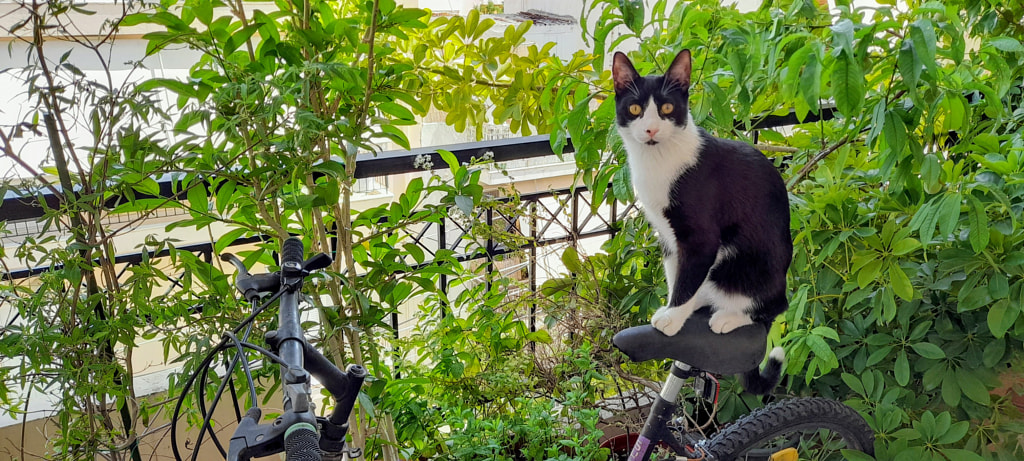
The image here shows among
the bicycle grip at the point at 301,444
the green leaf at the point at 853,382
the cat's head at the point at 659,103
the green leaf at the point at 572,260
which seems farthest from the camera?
the green leaf at the point at 572,260

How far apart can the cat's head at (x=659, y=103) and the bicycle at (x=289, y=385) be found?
371mm

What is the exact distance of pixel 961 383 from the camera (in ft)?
3.62

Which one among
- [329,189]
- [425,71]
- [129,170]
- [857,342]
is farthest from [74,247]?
[857,342]

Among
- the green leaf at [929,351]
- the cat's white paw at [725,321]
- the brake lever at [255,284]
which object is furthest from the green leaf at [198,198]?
the green leaf at [929,351]

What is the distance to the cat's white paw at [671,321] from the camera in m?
0.87

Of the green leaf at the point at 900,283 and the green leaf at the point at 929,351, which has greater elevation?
the green leaf at the point at 900,283

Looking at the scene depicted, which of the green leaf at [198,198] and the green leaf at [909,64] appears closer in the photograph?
the green leaf at [909,64]

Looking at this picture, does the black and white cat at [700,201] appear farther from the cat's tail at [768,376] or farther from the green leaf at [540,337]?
the green leaf at [540,337]

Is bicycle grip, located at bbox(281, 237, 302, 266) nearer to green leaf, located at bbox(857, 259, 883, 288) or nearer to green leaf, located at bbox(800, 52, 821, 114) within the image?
green leaf, located at bbox(800, 52, 821, 114)

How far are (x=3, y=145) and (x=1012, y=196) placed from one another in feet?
4.27

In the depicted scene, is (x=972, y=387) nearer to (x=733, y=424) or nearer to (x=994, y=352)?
(x=994, y=352)

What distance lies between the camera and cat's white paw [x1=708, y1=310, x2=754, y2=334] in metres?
0.87

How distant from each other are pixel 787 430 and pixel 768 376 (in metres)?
0.09

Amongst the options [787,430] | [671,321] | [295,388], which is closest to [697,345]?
[671,321]
